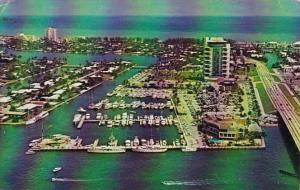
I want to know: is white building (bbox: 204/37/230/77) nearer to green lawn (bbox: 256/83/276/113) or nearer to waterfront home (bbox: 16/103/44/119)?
green lawn (bbox: 256/83/276/113)

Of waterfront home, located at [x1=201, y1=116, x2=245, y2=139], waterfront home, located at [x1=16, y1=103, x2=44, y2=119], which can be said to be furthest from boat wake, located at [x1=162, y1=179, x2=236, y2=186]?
waterfront home, located at [x1=16, y1=103, x2=44, y2=119]

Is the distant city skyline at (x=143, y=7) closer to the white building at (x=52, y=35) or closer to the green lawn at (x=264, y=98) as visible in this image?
the white building at (x=52, y=35)

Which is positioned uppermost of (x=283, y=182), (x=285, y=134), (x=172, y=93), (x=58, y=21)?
(x=58, y=21)

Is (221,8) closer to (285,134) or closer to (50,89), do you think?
→ (285,134)

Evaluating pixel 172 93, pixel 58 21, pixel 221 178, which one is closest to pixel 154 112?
pixel 172 93

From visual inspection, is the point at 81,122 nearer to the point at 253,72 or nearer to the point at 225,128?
the point at 225,128

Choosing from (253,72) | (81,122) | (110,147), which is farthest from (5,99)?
(253,72)

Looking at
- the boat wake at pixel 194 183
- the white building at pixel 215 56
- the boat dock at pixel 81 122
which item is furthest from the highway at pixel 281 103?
the boat dock at pixel 81 122
